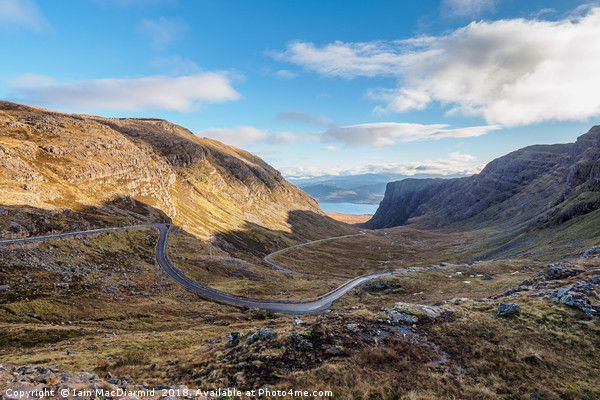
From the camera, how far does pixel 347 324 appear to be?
19859mm

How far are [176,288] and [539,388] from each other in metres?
66.6

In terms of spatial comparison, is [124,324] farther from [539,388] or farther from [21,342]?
[539,388]

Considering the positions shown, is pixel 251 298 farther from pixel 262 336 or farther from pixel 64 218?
pixel 64 218

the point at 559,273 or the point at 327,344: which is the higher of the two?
the point at 559,273

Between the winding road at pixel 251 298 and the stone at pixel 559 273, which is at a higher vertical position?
the stone at pixel 559 273

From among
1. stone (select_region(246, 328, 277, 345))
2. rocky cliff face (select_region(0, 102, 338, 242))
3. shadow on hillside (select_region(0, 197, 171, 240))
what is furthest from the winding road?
stone (select_region(246, 328, 277, 345))

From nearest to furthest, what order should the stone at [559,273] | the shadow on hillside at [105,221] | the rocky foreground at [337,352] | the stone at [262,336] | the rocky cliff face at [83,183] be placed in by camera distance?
the rocky foreground at [337,352] < the stone at [262,336] < the stone at [559,273] < the shadow on hillside at [105,221] < the rocky cliff face at [83,183]

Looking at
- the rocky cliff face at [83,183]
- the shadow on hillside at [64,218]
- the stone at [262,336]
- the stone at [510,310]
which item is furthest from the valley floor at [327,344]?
the rocky cliff face at [83,183]

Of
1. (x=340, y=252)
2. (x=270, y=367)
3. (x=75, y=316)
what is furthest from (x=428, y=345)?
(x=340, y=252)

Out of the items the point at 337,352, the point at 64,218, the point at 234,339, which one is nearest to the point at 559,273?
the point at 337,352

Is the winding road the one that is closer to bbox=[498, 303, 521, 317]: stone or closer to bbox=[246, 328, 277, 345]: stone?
bbox=[246, 328, 277, 345]: stone

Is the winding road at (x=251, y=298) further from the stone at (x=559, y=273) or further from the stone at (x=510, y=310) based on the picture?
the stone at (x=559, y=273)

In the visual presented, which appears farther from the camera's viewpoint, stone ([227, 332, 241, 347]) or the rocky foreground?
stone ([227, 332, 241, 347])

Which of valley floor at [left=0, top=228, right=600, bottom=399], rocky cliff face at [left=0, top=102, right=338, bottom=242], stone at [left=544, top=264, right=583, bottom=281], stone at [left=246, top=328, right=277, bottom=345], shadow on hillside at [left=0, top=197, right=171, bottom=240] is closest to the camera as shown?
valley floor at [left=0, top=228, right=600, bottom=399]
